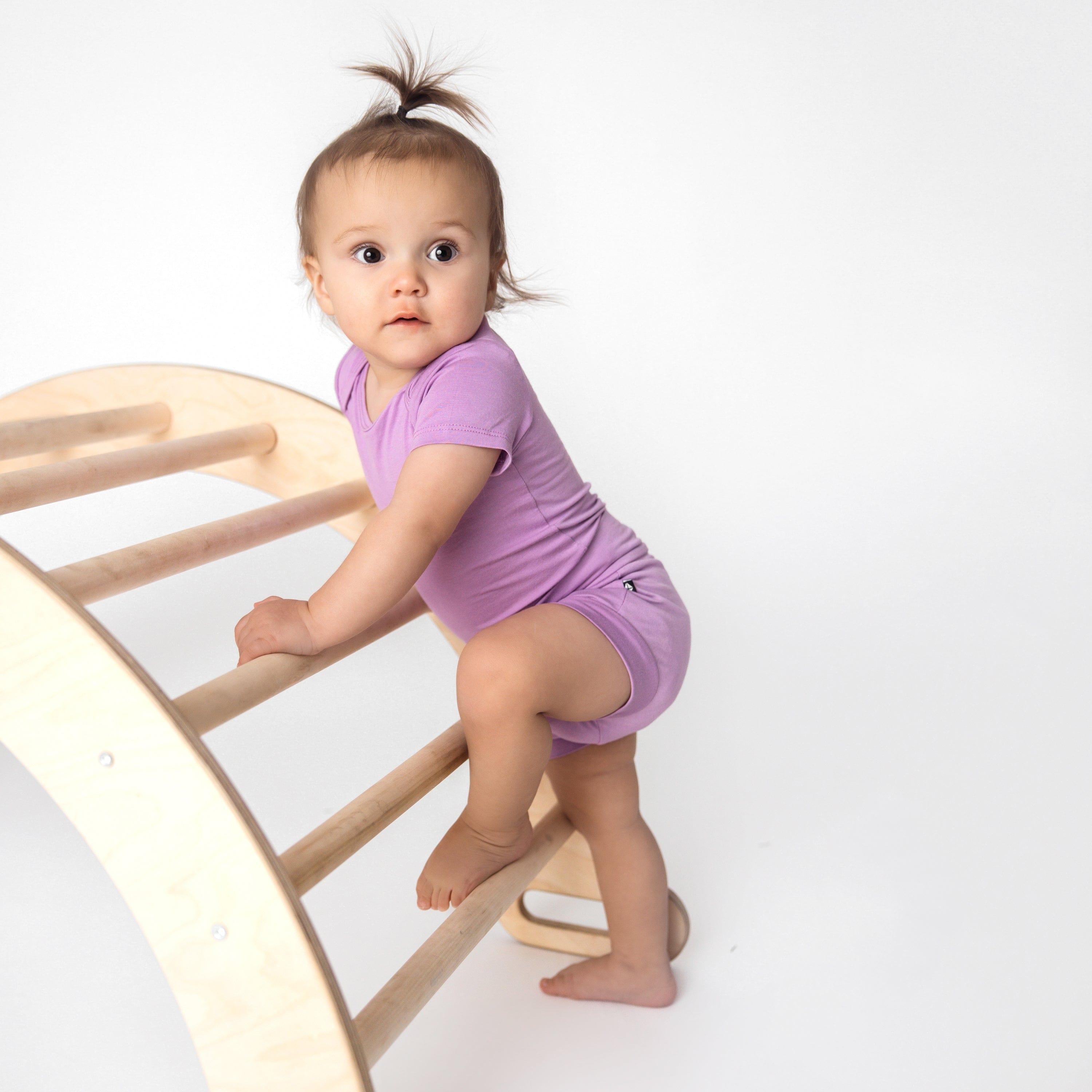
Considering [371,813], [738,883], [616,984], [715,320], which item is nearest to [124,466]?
[371,813]

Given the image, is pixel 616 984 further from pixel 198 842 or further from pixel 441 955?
pixel 198 842

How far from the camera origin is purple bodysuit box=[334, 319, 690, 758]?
1.09 meters

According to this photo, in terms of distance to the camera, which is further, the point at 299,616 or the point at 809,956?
the point at 809,956

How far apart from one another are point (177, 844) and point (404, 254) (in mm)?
535

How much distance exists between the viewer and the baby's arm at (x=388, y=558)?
995 mm

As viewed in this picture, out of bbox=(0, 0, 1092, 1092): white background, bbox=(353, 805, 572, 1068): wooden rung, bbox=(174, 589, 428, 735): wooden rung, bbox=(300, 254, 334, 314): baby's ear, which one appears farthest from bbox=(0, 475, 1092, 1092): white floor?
bbox=(300, 254, 334, 314): baby's ear

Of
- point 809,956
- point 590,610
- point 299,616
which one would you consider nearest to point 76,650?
point 299,616

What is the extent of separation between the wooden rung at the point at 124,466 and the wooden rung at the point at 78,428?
0.14 ft

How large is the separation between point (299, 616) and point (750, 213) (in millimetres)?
1603

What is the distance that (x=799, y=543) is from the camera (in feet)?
7.06

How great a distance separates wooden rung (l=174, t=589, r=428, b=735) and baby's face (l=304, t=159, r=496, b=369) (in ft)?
0.92

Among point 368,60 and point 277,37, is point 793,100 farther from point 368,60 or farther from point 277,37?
point 277,37

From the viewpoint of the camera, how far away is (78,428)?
1.38m

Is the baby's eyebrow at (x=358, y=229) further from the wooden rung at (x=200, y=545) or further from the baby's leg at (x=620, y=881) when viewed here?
the baby's leg at (x=620, y=881)
